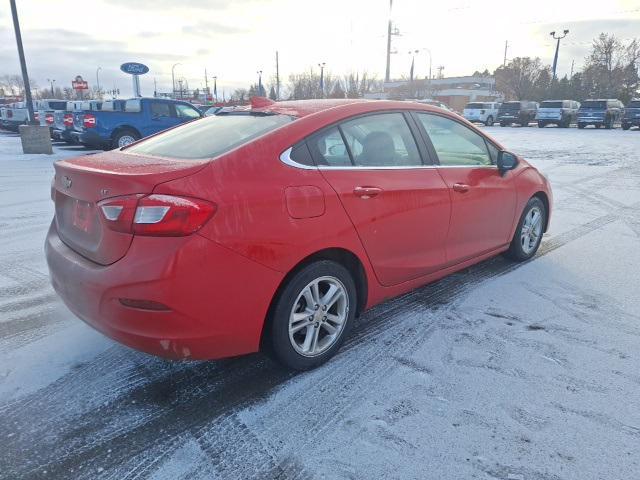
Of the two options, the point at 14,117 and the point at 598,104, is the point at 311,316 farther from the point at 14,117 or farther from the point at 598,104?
the point at 598,104

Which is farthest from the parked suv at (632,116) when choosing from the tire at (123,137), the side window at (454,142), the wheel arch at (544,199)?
the side window at (454,142)

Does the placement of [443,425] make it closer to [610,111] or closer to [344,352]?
[344,352]

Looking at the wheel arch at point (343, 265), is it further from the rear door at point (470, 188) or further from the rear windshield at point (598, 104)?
the rear windshield at point (598, 104)

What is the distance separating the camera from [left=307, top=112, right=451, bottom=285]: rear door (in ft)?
9.64

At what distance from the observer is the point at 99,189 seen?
248cm

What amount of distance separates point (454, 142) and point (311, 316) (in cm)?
201

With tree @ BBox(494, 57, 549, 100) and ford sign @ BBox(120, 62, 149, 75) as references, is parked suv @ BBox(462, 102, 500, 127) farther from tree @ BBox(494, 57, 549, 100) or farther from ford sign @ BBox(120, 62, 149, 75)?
tree @ BBox(494, 57, 549, 100)

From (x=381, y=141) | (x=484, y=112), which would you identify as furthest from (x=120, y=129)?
(x=484, y=112)

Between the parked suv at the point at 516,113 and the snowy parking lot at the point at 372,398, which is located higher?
the parked suv at the point at 516,113

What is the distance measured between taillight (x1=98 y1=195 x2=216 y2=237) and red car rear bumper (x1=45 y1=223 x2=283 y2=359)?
5 centimetres

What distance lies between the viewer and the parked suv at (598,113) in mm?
30203

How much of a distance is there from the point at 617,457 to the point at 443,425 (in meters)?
0.79

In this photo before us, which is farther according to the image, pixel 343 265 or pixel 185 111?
pixel 185 111

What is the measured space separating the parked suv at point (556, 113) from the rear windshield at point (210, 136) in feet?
110
